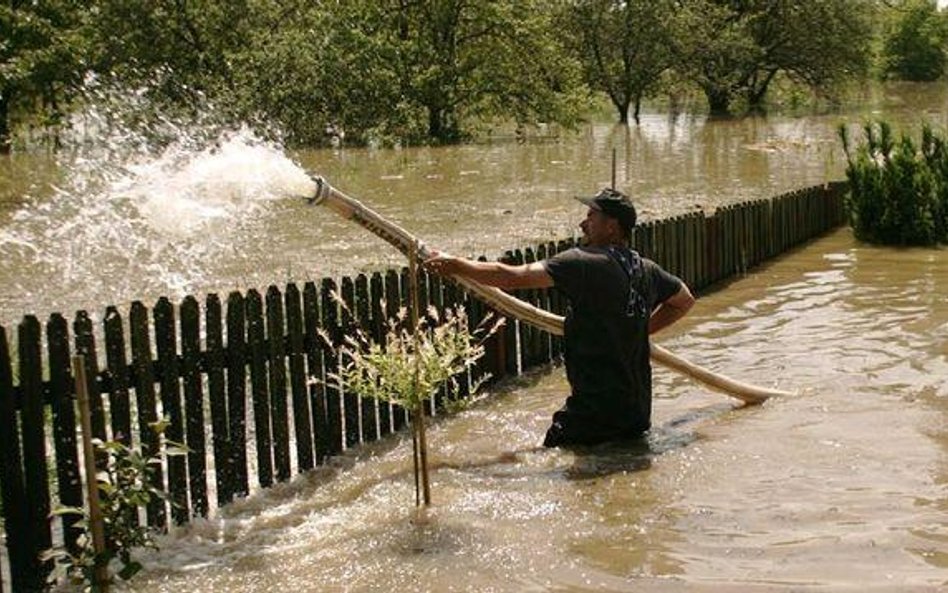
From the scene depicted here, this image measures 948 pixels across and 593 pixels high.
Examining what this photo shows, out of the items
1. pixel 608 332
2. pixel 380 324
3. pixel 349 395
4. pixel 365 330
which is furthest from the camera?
pixel 380 324

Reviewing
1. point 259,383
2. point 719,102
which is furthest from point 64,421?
point 719,102

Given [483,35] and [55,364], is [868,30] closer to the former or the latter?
[483,35]

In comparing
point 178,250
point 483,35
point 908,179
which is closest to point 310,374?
point 178,250

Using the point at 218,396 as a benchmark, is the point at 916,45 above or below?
above

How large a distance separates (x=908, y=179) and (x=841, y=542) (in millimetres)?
Answer: 11043

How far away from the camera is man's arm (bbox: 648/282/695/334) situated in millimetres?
6785

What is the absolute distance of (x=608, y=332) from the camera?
20.7 feet

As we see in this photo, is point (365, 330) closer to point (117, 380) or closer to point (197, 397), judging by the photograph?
point (197, 397)

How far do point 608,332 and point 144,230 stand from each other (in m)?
10.8

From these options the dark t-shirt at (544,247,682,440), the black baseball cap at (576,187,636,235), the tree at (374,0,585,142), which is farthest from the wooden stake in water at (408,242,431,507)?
the tree at (374,0,585,142)

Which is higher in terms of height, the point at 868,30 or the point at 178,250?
the point at 868,30

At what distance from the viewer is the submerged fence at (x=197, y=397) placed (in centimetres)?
503

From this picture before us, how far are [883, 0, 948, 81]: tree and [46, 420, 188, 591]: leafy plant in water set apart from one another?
79.1 m

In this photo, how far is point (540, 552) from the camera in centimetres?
511
